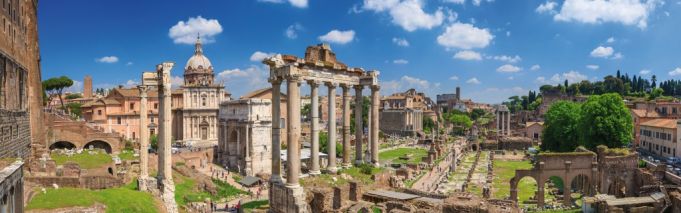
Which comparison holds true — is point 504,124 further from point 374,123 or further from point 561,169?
Answer: point 374,123

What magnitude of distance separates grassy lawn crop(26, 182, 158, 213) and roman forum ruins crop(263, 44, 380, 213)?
A: 5959 mm

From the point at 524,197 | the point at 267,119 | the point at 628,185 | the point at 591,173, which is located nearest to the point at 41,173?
the point at 267,119

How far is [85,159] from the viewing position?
119 ft

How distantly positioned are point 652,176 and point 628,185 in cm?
294

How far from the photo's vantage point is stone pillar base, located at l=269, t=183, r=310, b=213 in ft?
69.2

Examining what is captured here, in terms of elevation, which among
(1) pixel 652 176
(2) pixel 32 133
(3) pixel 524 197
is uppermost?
(2) pixel 32 133

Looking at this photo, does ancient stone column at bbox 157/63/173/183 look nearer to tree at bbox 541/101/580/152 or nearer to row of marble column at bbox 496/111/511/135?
tree at bbox 541/101/580/152

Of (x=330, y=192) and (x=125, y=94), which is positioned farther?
(x=125, y=94)

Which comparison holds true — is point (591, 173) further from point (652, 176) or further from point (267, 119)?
point (267, 119)

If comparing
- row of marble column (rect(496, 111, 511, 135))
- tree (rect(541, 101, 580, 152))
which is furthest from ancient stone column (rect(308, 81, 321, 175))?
row of marble column (rect(496, 111, 511, 135))

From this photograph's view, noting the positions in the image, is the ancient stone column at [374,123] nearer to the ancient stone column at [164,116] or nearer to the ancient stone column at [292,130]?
the ancient stone column at [292,130]

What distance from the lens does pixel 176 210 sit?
80.5 ft

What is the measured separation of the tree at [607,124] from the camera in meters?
→ 44.7

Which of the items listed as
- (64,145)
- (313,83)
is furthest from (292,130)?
(64,145)
